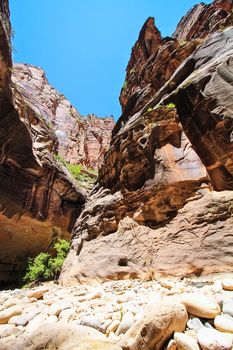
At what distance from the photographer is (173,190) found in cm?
724

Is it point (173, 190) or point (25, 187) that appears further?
point (25, 187)

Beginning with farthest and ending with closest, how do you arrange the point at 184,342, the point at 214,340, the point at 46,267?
the point at 46,267, the point at 184,342, the point at 214,340

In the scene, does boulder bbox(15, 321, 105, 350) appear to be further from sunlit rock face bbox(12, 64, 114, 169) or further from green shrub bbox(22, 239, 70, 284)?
sunlit rock face bbox(12, 64, 114, 169)

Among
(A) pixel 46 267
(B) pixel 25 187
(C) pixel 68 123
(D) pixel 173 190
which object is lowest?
(A) pixel 46 267

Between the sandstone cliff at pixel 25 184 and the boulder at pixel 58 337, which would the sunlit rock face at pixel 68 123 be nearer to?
the sandstone cliff at pixel 25 184

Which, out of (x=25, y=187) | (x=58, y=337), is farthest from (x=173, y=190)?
(x=25, y=187)

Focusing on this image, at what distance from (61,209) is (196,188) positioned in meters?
13.5

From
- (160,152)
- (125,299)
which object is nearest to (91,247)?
(160,152)

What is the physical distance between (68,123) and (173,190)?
112 feet

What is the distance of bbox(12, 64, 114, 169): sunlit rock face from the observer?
3388 cm

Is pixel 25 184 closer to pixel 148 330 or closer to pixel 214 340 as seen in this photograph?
pixel 148 330

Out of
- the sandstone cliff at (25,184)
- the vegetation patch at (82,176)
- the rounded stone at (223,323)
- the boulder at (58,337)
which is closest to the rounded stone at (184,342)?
the rounded stone at (223,323)

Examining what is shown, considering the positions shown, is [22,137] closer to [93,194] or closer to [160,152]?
[93,194]

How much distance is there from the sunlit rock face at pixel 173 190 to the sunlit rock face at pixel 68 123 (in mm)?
23278
